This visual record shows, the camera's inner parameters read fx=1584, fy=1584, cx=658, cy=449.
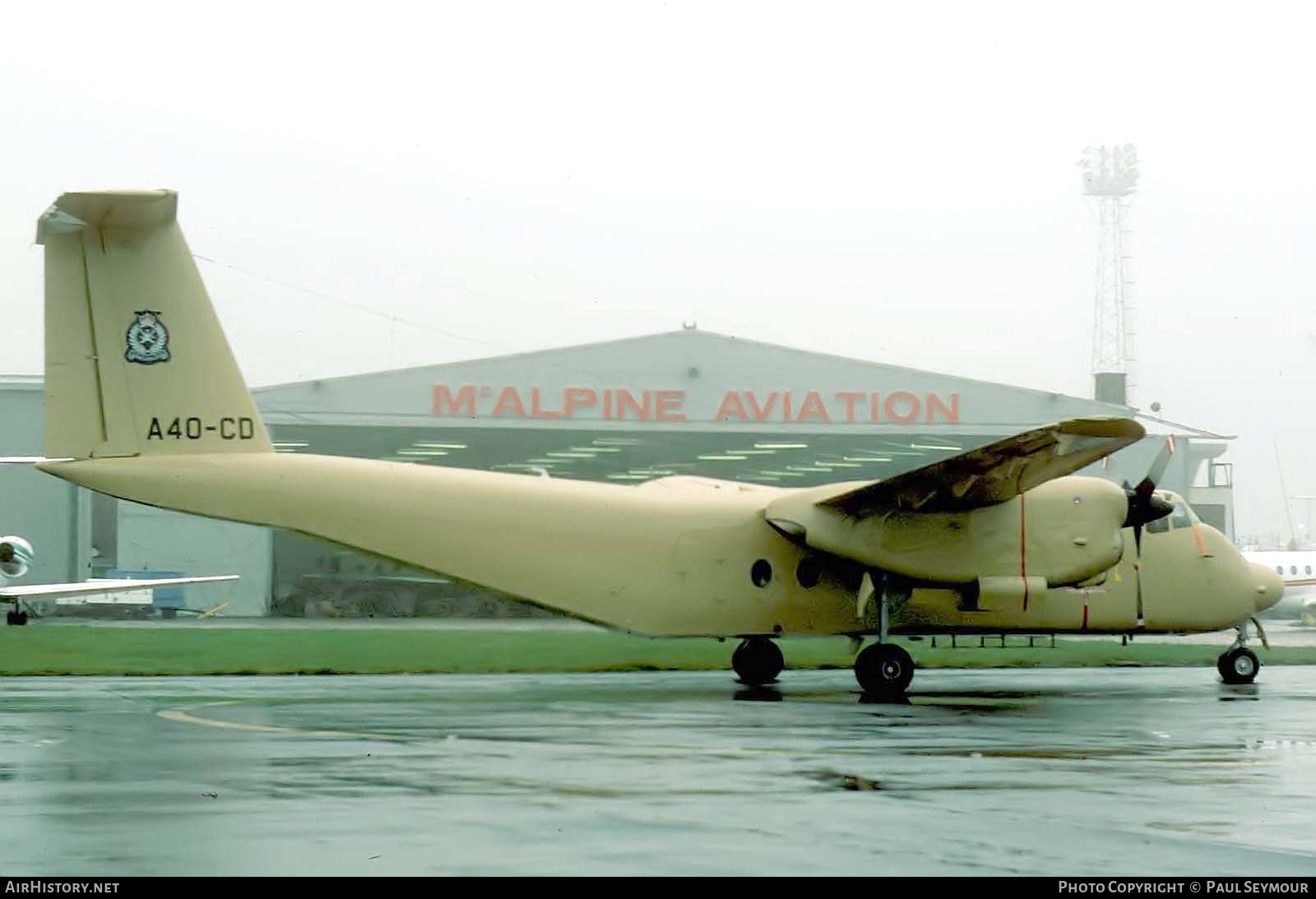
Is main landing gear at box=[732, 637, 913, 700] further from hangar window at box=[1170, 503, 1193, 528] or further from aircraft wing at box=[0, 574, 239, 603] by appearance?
aircraft wing at box=[0, 574, 239, 603]

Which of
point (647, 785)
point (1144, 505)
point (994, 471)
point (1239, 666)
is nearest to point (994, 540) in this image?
point (994, 471)

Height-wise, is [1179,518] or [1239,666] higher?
[1179,518]

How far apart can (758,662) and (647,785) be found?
12.3m

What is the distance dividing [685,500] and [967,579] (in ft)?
13.8

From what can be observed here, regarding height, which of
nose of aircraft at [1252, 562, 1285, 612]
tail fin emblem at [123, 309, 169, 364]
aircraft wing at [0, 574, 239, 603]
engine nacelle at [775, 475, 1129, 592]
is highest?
tail fin emblem at [123, 309, 169, 364]

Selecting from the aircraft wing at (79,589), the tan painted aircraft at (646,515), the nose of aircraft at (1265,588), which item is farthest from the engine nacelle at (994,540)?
the aircraft wing at (79,589)

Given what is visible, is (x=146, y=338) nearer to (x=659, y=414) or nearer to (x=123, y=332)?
(x=123, y=332)

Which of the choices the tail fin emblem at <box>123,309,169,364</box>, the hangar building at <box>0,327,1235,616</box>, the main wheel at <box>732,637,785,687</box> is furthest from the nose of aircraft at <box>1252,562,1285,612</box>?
the hangar building at <box>0,327,1235,616</box>

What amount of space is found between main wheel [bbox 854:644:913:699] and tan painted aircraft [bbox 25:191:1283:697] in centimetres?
3

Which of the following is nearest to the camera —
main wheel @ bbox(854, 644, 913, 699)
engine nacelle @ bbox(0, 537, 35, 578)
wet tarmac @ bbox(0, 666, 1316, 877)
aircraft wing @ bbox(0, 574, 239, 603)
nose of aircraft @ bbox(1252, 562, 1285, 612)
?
wet tarmac @ bbox(0, 666, 1316, 877)

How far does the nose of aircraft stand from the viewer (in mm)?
25219

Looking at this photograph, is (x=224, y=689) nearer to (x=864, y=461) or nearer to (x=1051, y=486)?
(x=1051, y=486)

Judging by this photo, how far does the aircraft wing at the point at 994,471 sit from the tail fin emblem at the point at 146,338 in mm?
9197

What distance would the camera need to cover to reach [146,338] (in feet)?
67.8
